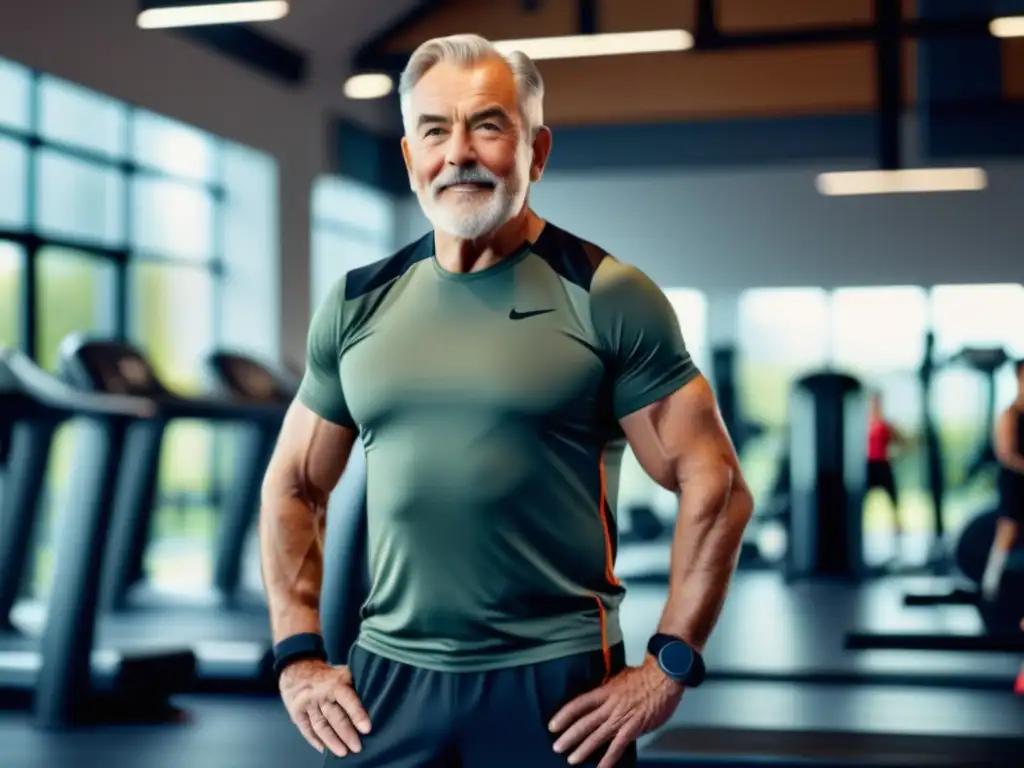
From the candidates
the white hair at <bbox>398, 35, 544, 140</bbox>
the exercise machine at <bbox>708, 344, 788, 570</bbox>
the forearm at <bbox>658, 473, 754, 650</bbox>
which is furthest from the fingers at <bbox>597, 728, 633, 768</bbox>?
the exercise machine at <bbox>708, 344, 788, 570</bbox>

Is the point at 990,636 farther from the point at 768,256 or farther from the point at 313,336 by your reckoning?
the point at 768,256

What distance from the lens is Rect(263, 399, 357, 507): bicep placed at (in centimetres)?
166

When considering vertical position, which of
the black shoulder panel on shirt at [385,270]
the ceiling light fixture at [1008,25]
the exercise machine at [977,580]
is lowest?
the exercise machine at [977,580]

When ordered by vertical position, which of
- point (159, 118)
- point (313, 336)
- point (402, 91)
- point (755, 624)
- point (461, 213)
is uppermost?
point (159, 118)

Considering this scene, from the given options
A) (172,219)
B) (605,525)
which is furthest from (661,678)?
(172,219)

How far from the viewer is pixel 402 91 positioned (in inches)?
61.3

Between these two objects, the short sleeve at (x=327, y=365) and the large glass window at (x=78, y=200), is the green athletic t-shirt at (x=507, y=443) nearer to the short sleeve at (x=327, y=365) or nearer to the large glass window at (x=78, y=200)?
the short sleeve at (x=327, y=365)

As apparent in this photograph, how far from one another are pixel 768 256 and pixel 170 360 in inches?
218

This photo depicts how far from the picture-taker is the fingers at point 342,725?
1.54 m

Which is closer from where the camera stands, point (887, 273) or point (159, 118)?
point (159, 118)

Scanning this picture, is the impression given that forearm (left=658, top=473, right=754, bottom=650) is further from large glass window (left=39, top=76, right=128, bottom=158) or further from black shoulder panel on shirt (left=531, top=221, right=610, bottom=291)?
large glass window (left=39, top=76, right=128, bottom=158)

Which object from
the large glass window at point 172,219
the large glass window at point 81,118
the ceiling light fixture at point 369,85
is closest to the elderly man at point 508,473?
the ceiling light fixture at point 369,85

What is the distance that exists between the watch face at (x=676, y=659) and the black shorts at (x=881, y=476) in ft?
27.4

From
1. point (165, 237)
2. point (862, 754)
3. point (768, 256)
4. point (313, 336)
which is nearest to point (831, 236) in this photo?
point (768, 256)
